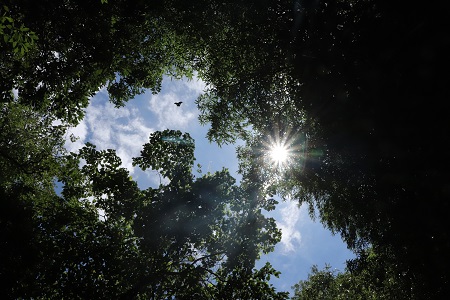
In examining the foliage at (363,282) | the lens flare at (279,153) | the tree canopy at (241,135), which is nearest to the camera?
the tree canopy at (241,135)

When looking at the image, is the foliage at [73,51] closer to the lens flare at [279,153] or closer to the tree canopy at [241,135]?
the tree canopy at [241,135]

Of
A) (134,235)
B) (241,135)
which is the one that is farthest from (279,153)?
(134,235)

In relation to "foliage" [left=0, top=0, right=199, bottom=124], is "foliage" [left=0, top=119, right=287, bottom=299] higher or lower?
lower

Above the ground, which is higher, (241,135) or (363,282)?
(241,135)

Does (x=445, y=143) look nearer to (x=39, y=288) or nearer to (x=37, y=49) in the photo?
(x=39, y=288)

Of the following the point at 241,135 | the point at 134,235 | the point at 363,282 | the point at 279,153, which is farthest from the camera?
the point at 363,282

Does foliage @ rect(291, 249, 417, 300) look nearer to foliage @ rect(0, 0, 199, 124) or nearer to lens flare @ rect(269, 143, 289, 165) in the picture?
→ lens flare @ rect(269, 143, 289, 165)

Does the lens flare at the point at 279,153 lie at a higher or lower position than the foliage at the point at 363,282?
higher

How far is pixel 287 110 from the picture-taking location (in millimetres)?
11648

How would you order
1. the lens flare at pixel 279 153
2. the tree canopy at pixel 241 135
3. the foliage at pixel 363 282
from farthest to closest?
the lens flare at pixel 279 153, the foliage at pixel 363 282, the tree canopy at pixel 241 135

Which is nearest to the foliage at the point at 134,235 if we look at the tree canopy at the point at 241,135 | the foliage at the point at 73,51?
the tree canopy at the point at 241,135

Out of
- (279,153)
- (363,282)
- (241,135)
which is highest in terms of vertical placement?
(241,135)

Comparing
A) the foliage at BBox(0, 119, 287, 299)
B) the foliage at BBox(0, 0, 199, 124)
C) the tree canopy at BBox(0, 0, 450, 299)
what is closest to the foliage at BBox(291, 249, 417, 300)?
the tree canopy at BBox(0, 0, 450, 299)

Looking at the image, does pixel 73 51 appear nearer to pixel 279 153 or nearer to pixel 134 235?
pixel 134 235
